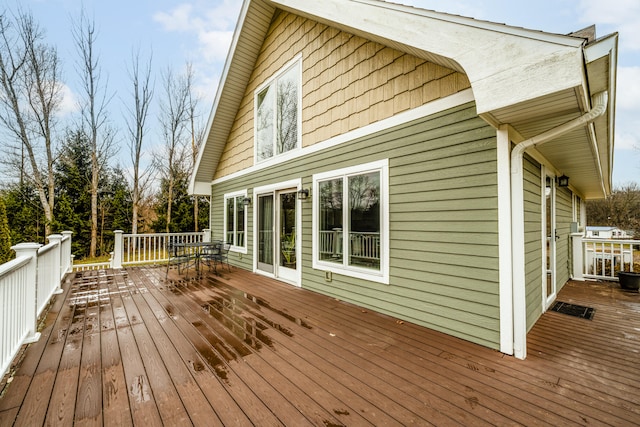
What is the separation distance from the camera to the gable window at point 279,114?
19.0 ft

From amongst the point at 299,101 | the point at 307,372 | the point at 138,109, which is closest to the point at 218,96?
the point at 299,101

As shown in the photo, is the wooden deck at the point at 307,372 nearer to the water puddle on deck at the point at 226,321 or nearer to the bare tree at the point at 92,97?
the water puddle on deck at the point at 226,321

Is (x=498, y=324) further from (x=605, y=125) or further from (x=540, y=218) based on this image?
(x=605, y=125)

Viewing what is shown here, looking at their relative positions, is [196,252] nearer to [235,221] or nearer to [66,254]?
[235,221]

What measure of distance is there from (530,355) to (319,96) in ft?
15.7

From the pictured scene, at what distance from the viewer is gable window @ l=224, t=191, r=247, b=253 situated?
7.50 meters

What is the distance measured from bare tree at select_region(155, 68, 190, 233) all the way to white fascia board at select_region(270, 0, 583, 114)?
1407cm

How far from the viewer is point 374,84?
13.3ft

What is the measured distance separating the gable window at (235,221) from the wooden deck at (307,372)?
3.54 m

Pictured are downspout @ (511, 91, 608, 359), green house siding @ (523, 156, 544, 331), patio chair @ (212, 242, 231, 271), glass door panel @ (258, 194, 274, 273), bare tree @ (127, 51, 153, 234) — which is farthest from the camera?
bare tree @ (127, 51, 153, 234)

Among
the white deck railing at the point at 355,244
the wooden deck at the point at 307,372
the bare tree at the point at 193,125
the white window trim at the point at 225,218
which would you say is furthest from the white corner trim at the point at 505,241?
the bare tree at the point at 193,125

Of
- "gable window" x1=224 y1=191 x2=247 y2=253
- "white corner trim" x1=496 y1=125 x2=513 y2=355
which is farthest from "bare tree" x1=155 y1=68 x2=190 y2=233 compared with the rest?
"white corner trim" x1=496 y1=125 x2=513 y2=355

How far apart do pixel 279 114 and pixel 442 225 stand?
4591 millimetres

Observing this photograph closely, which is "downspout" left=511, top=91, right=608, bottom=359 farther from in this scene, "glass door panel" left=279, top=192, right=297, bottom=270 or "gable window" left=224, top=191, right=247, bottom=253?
"gable window" left=224, top=191, right=247, bottom=253
